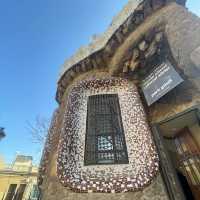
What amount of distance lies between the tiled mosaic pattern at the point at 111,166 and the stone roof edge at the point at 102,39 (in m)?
1.22

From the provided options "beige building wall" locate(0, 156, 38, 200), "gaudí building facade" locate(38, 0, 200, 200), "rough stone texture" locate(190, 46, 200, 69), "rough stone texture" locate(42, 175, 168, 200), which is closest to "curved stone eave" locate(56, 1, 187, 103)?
"gaudí building facade" locate(38, 0, 200, 200)

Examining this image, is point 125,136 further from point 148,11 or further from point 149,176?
point 148,11

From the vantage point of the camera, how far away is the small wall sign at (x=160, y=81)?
346cm

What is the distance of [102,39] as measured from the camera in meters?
5.25

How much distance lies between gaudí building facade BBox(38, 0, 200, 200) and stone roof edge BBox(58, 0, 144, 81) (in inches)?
1.5

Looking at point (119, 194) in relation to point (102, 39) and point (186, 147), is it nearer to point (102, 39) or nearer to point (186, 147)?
point (186, 147)

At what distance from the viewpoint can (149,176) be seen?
2.95 metres

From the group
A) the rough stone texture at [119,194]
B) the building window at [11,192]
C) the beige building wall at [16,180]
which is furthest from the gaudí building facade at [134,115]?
the building window at [11,192]

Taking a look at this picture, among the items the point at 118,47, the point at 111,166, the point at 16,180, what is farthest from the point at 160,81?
the point at 16,180

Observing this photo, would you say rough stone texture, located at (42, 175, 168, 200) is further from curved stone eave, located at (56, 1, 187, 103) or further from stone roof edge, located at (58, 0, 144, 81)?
stone roof edge, located at (58, 0, 144, 81)

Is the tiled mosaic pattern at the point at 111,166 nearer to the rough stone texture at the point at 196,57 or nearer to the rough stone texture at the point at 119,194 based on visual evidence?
the rough stone texture at the point at 119,194

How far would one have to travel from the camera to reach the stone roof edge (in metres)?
4.73

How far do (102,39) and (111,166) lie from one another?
3.81m

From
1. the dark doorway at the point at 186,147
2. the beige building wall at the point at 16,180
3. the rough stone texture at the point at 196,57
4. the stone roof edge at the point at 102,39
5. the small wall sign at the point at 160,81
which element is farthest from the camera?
the beige building wall at the point at 16,180
